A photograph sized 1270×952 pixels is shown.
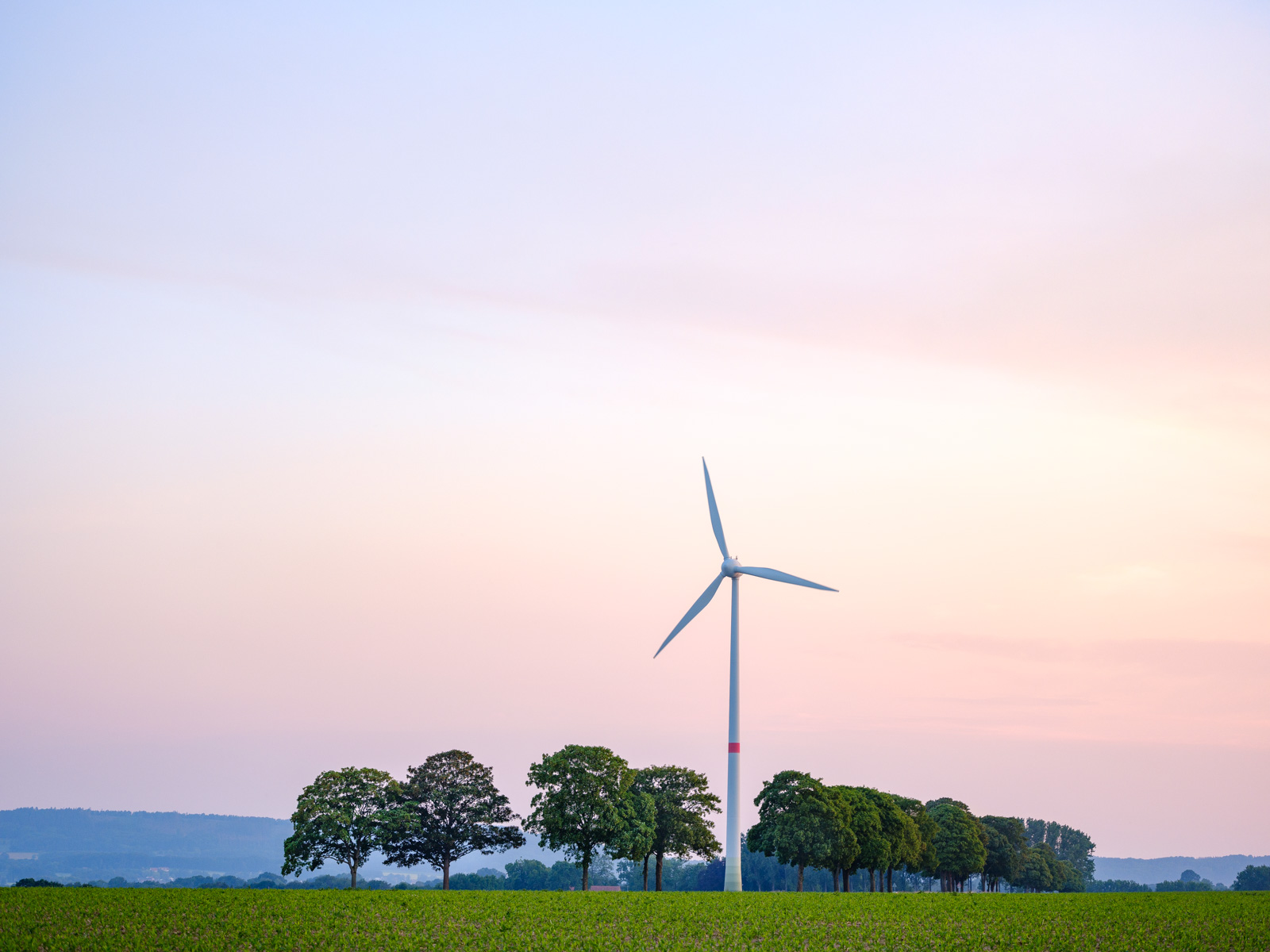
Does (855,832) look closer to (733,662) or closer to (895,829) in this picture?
(895,829)

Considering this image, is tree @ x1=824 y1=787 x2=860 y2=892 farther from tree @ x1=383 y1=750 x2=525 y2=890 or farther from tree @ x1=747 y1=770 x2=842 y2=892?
tree @ x1=383 y1=750 x2=525 y2=890

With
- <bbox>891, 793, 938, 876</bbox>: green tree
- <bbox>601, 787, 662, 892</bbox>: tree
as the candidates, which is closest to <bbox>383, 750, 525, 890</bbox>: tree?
<bbox>601, 787, 662, 892</bbox>: tree

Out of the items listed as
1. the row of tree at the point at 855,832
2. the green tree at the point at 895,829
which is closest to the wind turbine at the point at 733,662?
the row of tree at the point at 855,832

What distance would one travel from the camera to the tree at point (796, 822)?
123000 mm

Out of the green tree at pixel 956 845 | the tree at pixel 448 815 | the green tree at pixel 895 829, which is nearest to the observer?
the tree at pixel 448 815

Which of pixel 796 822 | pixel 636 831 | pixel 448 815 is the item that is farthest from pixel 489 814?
pixel 796 822

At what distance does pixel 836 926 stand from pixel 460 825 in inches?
2498

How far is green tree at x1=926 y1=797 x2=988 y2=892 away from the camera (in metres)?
165

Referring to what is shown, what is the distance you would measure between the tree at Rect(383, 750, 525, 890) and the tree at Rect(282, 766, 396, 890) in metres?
2.92

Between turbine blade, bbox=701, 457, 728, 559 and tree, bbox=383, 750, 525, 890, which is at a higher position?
turbine blade, bbox=701, 457, 728, 559

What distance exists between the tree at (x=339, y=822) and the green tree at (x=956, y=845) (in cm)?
8458

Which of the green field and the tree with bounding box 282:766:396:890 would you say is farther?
the tree with bounding box 282:766:396:890

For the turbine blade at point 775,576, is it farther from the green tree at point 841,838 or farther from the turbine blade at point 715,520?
the green tree at point 841,838

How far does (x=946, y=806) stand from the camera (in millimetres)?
173875
